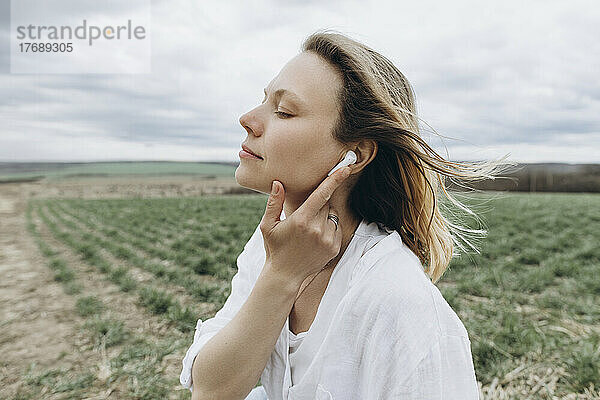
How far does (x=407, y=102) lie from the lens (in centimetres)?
179

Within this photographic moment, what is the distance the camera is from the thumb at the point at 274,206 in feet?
5.18

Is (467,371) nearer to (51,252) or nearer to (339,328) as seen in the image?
(339,328)

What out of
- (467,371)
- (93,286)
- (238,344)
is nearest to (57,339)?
(93,286)

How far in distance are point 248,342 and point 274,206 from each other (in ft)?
1.54

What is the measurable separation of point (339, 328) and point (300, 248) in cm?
29

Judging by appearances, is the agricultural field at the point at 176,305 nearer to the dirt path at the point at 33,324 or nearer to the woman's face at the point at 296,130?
the dirt path at the point at 33,324

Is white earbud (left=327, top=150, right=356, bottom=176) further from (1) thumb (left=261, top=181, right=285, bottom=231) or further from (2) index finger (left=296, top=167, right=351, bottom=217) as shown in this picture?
(1) thumb (left=261, top=181, right=285, bottom=231)

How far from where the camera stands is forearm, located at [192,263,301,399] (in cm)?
157

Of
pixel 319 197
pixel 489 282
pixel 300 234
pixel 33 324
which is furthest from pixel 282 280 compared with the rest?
pixel 489 282

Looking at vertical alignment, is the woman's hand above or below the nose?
below

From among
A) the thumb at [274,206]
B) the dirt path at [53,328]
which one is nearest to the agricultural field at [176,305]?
the dirt path at [53,328]

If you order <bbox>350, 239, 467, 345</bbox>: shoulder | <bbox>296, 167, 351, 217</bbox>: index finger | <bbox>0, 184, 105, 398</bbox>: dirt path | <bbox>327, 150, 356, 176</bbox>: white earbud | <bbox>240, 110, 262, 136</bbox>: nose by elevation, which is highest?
<bbox>240, 110, 262, 136</bbox>: nose

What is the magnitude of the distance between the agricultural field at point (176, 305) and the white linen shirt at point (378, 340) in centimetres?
78

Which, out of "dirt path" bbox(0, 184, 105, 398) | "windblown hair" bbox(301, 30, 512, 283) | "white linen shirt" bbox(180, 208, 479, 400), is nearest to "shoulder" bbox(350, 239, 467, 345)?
"white linen shirt" bbox(180, 208, 479, 400)
